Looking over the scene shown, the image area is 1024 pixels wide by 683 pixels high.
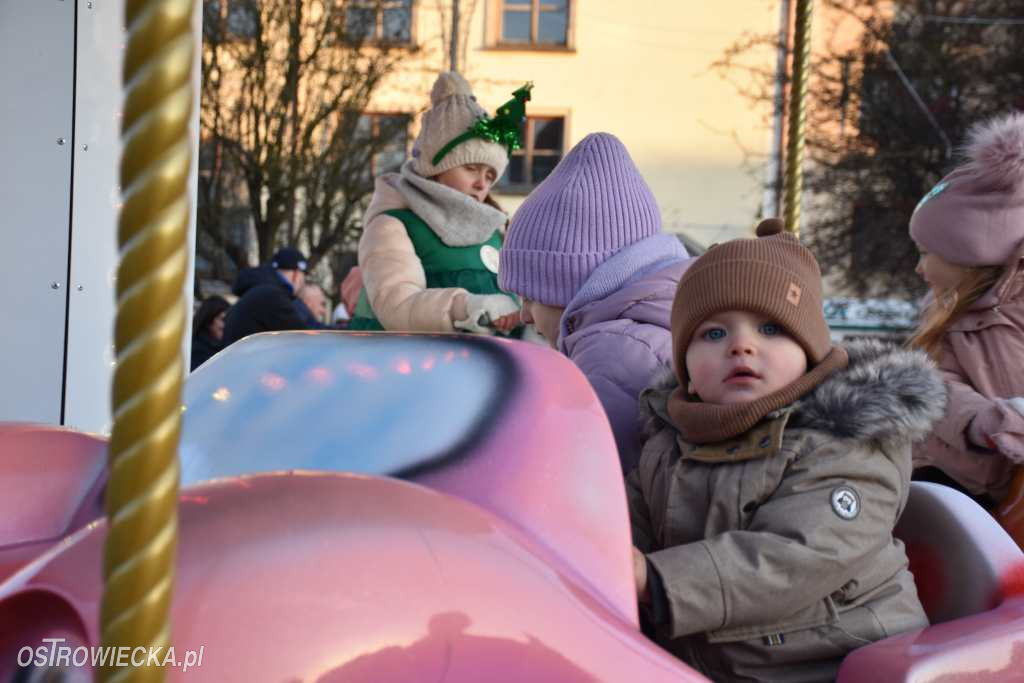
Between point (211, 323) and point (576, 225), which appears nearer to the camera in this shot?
point (576, 225)

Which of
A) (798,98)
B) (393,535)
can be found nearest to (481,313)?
(798,98)

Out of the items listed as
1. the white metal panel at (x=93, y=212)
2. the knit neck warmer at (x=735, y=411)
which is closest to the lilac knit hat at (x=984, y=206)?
the knit neck warmer at (x=735, y=411)

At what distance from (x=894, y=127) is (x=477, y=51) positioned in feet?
25.0

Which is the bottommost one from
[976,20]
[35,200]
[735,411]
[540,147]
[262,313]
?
[262,313]

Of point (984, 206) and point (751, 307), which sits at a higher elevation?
point (984, 206)

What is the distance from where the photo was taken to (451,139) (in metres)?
3.45

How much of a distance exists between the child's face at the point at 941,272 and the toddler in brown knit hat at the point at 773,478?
1.28 m

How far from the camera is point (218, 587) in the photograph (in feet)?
3.40

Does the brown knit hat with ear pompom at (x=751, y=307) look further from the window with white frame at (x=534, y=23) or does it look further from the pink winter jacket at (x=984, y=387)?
the window with white frame at (x=534, y=23)

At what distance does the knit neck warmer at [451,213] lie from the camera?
11.1 ft

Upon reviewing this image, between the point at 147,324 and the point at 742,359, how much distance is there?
112 centimetres

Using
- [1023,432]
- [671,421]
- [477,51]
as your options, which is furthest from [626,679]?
[477,51]

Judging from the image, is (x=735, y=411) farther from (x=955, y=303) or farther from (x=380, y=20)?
(x=380, y=20)

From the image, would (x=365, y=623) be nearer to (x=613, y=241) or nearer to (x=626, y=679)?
(x=626, y=679)
